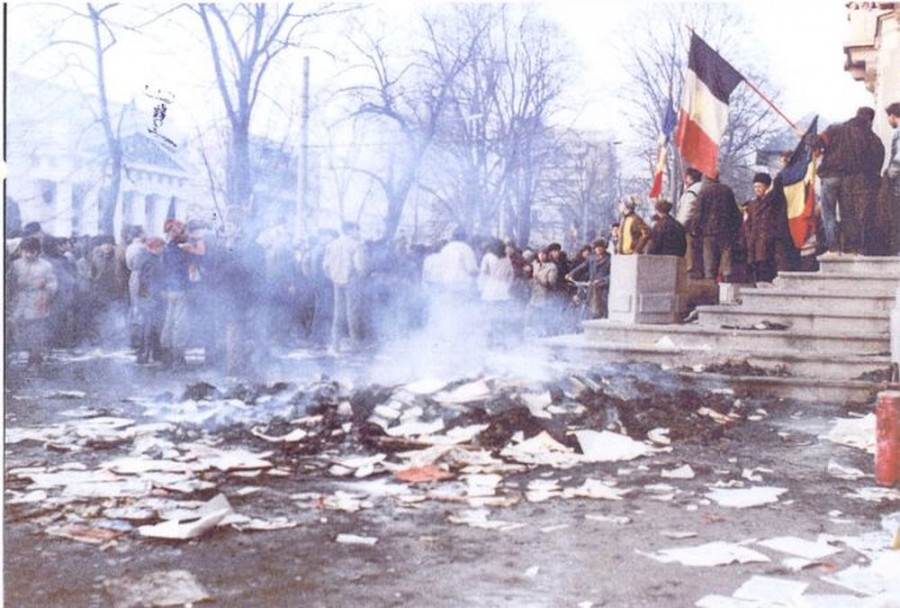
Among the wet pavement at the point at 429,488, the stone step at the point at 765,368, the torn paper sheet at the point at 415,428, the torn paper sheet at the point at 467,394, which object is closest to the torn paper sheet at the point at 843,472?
the wet pavement at the point at 429,488

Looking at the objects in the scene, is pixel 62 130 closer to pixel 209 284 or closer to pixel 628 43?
pixel 209 284

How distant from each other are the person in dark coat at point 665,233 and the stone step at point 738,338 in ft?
1.57

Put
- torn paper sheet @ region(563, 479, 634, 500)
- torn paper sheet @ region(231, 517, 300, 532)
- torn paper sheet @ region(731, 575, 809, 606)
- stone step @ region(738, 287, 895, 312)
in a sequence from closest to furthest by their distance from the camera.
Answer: torn paper sheet @ region(731, 575, 809, 606) < torn paper sheet @ region(231, 517, 300, 532) < torn paper sheet @ region(563, 479, 634, 500) < stone step @ region(738, 287, 895, 312)

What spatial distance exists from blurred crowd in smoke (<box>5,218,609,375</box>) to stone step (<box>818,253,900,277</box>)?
92 centimetres

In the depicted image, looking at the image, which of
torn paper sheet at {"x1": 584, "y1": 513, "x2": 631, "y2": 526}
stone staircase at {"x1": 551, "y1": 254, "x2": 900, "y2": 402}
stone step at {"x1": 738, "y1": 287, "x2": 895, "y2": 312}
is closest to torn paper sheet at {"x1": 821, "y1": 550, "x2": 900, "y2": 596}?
torn paper sheet at {"x1": 584, "y1": 513, "x2": 631, "y2": 526}

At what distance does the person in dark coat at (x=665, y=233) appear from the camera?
3738 mm

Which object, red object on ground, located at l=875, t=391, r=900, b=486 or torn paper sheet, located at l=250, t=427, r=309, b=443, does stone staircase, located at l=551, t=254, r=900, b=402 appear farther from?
torn paper sheet, located at l=250, t=427, r=309, b=443

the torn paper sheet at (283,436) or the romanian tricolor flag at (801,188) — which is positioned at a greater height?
the romanian tricolor flag at (801,188)

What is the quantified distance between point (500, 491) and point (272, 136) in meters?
1.62

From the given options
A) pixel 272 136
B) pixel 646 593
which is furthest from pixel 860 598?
pixel 272 136

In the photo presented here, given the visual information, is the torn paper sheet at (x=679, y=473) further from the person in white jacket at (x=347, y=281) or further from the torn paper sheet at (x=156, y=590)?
the torn paper sheet at (x=156, y=590)

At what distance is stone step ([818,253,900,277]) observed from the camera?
386 cm

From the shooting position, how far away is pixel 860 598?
275 centimetres

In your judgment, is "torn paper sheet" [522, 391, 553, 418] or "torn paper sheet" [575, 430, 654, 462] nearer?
"torn paper sheet" [575, 430, 654, 462]
